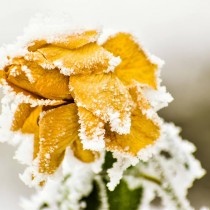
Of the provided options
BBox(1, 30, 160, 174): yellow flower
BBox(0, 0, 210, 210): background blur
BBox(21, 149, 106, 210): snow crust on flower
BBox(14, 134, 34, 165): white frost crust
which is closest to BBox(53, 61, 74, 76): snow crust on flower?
BBox(1, 30, 160, 174): yellow flower

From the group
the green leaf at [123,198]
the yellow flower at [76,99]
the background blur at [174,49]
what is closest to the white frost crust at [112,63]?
the yellow flower at [76,99]

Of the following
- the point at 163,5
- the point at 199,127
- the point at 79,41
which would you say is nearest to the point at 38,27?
the point at 79,41

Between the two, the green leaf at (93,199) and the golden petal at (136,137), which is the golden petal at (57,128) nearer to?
the golden petal at (136,137)

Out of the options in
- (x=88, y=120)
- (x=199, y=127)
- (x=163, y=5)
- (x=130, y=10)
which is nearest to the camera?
(x=88, y=120)

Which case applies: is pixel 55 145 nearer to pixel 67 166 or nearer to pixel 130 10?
pixel 67 166

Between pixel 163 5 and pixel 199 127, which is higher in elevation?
pixel 163 5

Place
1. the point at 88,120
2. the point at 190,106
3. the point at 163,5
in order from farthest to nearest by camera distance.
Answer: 1. the point at 163,5
2. the point at 190,106
3. the point at 88,120
